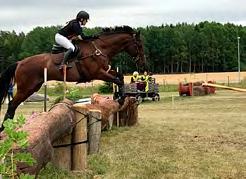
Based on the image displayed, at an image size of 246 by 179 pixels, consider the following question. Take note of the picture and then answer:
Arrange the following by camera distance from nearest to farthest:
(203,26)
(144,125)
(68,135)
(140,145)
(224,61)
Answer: (68,135), (140,145), (144,125), (224,61), (203,26)

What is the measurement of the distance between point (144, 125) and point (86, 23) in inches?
156

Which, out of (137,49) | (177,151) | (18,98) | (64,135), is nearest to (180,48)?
(137,49)

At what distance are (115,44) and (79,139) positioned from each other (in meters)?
4.93

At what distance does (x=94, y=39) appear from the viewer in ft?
42.3

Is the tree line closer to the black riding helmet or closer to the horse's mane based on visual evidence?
the horse's mane

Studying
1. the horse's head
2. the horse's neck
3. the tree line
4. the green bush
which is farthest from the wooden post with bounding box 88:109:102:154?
the tree line

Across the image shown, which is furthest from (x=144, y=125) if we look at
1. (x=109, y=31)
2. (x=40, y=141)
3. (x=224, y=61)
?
(x=224, y=61)

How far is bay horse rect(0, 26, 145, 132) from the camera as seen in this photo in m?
12.5

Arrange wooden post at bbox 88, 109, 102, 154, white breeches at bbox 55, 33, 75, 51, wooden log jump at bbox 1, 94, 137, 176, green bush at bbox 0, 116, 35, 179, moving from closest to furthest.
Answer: green bush at bbox 0, 116, 35, 179 → wooden log jump at bbox 1, 94, 137, 176 → wooden post at bbox 88, 109, 102, 154 → white breeches at bbox 55, 33, 75, 51

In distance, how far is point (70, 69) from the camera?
12508 millimetres

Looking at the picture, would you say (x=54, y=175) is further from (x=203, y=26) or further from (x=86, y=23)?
(x=203, y=26)

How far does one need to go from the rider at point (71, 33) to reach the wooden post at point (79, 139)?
3.51 m

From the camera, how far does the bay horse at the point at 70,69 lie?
12.5 meters

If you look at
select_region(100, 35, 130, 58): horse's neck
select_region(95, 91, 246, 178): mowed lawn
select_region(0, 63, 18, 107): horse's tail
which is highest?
select_region(100, 35, 130, 58): horse's neck
